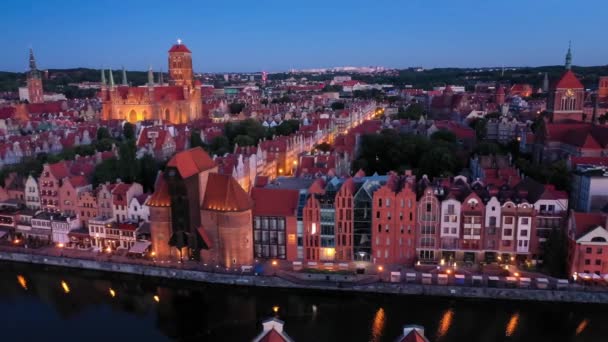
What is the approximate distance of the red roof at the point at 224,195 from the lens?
31606 millimetres

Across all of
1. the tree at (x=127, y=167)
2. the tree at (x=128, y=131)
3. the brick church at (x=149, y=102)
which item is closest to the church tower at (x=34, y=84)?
the brick church at (x=149, y=102)

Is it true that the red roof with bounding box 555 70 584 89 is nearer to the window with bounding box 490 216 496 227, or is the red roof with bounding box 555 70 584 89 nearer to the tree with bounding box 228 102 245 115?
the window with bounding box 490 216 496 227

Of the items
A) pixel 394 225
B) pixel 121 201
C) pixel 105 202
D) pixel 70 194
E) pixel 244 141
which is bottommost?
pixel 394 225

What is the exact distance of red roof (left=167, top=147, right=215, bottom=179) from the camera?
3195cm

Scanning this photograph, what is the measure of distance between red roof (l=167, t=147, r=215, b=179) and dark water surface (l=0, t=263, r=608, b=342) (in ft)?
22.2

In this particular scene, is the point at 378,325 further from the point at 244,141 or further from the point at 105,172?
the point at 244,141

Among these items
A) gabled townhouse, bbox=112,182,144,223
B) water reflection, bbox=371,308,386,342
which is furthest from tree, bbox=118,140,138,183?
water reflection, bbox=371,308,386,342

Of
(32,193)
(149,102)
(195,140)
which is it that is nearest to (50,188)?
(32,193)

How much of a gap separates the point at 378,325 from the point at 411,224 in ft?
24.7

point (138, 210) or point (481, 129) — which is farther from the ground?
point (481, 129)

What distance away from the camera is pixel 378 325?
26.8 meters

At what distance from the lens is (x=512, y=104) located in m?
96.2

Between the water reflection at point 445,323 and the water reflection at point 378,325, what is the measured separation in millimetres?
2808

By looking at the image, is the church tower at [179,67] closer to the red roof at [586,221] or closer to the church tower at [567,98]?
the church tower at [567,98]
